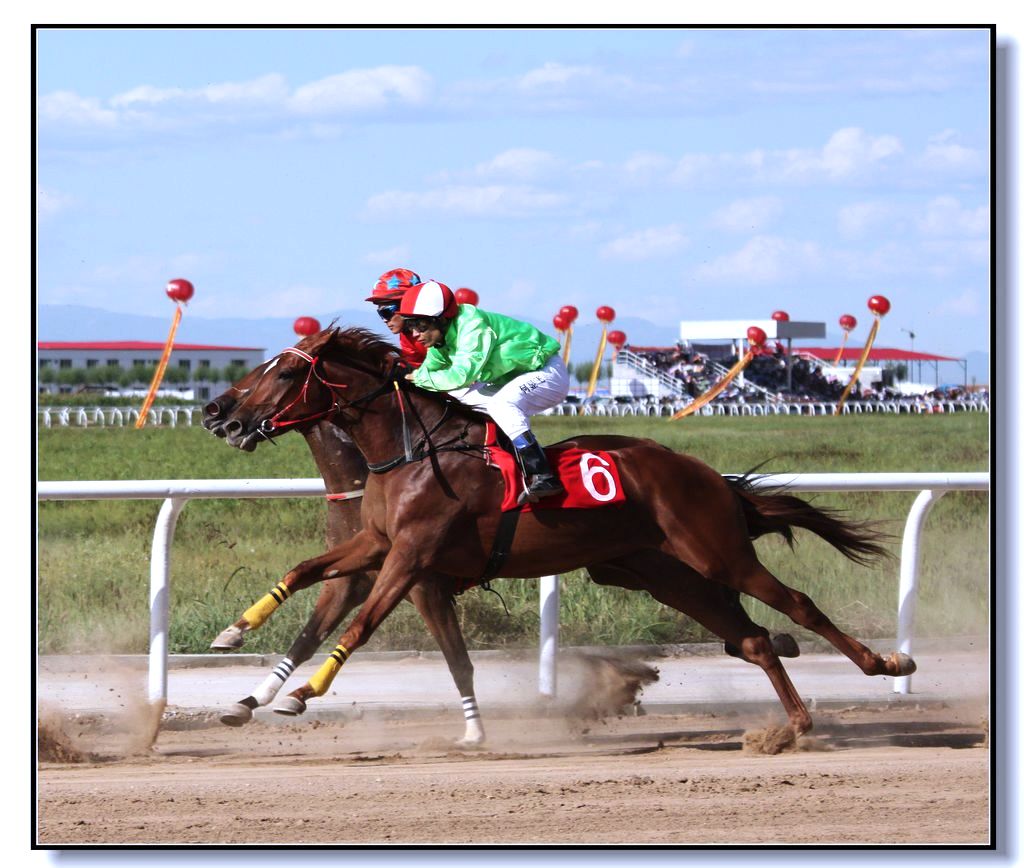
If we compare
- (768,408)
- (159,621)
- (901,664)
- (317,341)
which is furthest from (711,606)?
(768,408)

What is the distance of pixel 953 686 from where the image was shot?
6.71 m

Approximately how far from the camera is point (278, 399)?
565cm

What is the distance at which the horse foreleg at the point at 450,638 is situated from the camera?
5.89 metres

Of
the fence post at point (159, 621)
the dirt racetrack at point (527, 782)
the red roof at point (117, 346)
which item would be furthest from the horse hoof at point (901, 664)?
the red roof at point (117, 346)

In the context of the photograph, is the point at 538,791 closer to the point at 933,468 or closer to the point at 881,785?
the point at 881,785

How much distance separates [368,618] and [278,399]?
850mm

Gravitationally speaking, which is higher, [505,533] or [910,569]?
[505,533]

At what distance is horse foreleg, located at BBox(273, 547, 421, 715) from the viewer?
17.5 ft

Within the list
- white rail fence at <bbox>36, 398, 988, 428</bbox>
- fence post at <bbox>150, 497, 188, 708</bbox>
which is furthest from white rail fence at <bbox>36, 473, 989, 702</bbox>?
white rail fence at <bbox>36, 398, 988, 428</bbox>

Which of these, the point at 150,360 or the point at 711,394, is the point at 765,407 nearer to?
the point at 711,394

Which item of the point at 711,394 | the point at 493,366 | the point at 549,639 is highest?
the point at 711,394

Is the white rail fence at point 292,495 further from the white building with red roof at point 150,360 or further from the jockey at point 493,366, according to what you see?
the white building with red roof at point 150,360

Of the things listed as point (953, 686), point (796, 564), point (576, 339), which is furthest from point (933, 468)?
point (576, 339)

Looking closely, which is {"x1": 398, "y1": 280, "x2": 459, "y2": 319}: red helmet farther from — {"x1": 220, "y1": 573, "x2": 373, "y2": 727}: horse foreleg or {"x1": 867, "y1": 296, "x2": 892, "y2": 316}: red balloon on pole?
{"x1": 867, "y1": 296, "x2": 892, "y2": 316}: red balloon on pole
